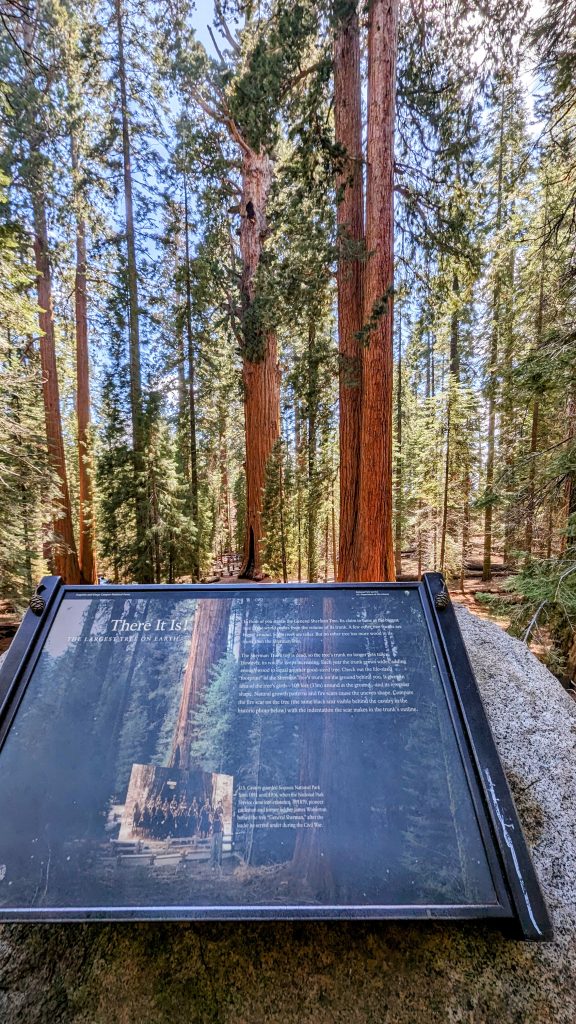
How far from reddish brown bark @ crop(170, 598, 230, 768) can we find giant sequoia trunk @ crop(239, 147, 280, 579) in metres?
7.97

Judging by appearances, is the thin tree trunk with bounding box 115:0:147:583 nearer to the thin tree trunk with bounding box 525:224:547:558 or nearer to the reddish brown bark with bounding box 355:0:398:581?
the reddish brown bark with bounding box 355:0:398:581

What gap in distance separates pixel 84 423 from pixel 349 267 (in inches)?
359

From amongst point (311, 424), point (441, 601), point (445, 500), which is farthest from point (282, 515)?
point (441, 601)

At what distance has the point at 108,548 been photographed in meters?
10.7

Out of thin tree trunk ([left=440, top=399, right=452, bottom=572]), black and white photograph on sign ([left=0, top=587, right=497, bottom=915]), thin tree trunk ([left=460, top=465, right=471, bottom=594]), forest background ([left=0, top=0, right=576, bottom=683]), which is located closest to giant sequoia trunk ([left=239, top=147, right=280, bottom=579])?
forest background ([left=0, top=0, right=576, bottom=683])

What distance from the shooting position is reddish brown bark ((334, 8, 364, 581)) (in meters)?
5.01

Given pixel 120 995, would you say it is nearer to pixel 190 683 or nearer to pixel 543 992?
pixel 190 683

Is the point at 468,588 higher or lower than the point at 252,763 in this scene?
lower

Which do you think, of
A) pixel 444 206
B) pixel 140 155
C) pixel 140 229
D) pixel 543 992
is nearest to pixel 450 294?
pixel 444 206

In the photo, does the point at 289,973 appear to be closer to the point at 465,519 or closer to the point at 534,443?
the point at 534,443

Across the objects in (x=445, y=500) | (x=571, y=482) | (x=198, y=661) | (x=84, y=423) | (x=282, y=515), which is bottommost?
(x=282, y=515)

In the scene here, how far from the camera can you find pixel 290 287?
5.79 metres

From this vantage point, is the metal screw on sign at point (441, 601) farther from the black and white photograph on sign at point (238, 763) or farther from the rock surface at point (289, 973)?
the rock surface at point (289, 973)

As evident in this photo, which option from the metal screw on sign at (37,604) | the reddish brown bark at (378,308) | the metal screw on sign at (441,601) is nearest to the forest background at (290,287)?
the reddish brown bark at (378,308)
